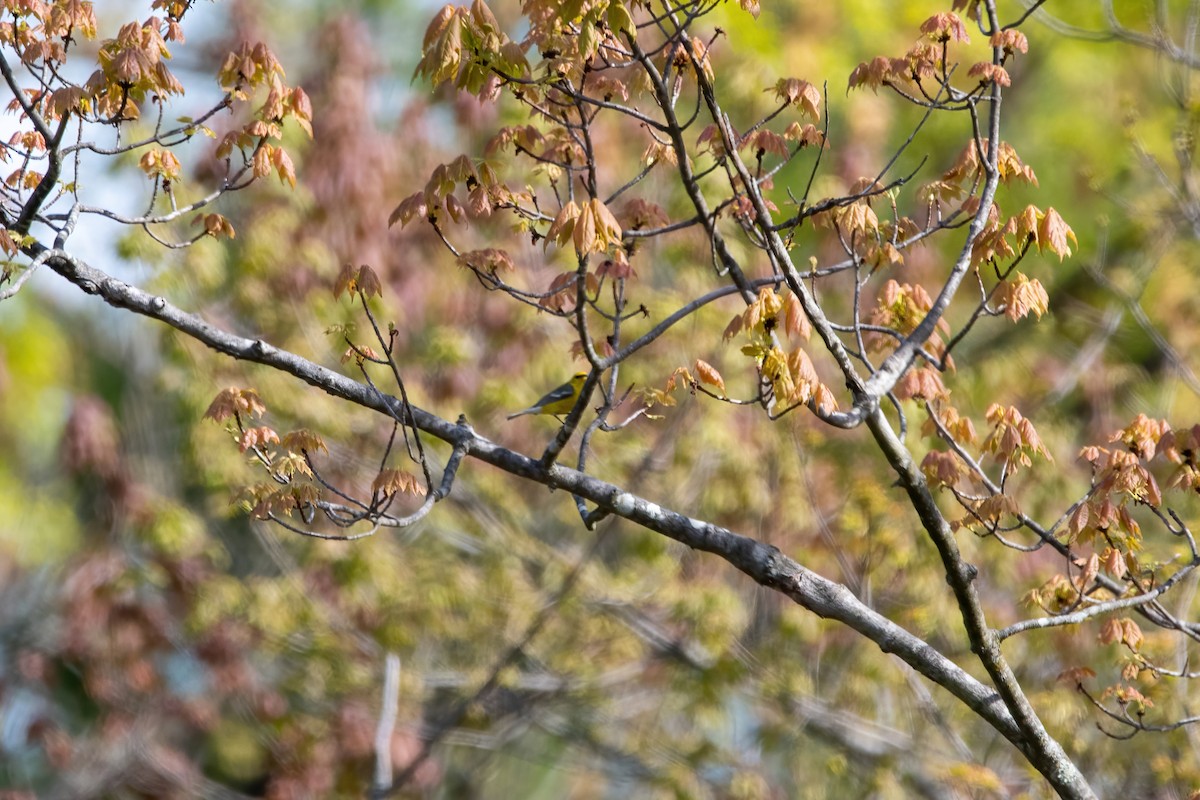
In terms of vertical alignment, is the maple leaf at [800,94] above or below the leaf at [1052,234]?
above

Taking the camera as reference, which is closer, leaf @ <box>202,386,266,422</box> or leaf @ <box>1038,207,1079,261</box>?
leaf @ <box>1038,207,1079,261</box>

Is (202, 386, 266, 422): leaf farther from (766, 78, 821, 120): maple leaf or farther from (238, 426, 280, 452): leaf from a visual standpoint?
(766, 78, 821, 120): maple leaf

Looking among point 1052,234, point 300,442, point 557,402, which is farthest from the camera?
point 557,402

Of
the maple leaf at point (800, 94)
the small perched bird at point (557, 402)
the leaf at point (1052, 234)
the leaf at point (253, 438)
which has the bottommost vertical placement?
the leaf at point (253, 438)

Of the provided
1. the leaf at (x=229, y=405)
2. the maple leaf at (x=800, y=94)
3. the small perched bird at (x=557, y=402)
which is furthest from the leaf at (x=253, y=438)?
the small perched bird at (x=557, y=402)

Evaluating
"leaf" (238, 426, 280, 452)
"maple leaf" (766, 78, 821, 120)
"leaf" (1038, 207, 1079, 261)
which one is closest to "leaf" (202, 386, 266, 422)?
"leaf" (238, 426, 280, 452)

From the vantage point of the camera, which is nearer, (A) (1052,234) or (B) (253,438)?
(A) (1052,234)

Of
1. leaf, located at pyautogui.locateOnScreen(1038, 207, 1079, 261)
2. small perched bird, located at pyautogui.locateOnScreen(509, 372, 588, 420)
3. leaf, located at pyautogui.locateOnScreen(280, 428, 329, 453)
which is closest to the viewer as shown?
leaf, located at pyautogui.locateOnScreen(1038, 207, 1079, 261)

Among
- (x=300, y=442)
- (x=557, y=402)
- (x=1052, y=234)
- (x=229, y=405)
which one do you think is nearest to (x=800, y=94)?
(x=1052, y=234)

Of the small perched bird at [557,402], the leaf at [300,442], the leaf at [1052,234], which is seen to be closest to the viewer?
the leaf at [1052,234]

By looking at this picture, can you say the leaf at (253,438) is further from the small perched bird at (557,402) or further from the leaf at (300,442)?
the small perched bird at (557,402)

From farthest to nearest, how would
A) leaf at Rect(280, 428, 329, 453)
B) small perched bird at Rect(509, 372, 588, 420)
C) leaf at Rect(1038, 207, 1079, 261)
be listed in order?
1. small perched bird at Rect(509, 372, 588, 420)
2. leaf at Rect(280, 428, 329, 453)
3. leaf at Rect(1038, 207, 1079, 261)

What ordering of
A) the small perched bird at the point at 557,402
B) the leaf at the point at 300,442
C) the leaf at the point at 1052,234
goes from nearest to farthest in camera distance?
the leaf at the point at 1052,234 < the leaf at the point at 300,442 < the small perched bird at the point at 557,402

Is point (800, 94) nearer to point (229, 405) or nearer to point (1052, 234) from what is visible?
point (1052, 234)
